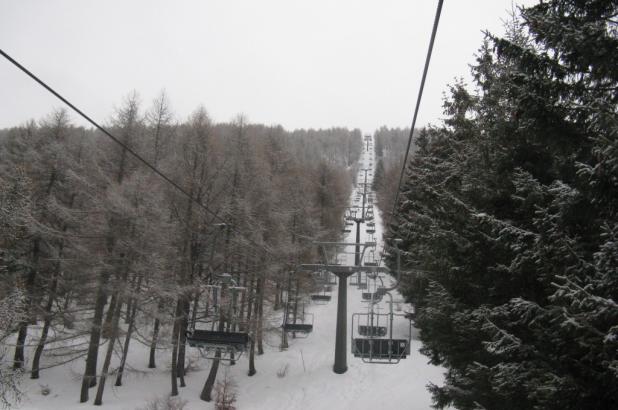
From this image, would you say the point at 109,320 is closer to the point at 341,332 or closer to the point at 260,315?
the point at 260,315

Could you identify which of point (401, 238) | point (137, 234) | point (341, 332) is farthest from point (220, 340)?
point (401, 238)

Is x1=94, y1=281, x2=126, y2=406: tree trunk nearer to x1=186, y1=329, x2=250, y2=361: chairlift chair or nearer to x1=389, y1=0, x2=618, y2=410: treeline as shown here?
x1=186, y1=329, x2=250, y2=361: chairlift chair

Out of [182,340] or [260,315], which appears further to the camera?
[260,315]

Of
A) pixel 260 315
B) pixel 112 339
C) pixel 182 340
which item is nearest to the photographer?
pixel 112 339

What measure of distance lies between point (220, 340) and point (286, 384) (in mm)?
8659

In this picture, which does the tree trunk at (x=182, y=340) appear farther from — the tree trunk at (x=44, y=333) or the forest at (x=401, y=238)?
the tree trunk at (x=44, y=333)

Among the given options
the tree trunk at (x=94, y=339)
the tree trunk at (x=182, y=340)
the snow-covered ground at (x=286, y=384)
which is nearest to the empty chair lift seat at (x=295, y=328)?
the snow-covered ground at (x=286, y=384)

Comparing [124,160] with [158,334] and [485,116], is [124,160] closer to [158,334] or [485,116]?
[158,334]

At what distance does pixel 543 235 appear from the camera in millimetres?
5105

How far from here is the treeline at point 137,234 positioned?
16.6m

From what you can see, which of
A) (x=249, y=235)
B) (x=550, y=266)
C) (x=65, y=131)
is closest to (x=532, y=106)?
(x=550, y=266)

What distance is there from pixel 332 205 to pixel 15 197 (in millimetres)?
22250

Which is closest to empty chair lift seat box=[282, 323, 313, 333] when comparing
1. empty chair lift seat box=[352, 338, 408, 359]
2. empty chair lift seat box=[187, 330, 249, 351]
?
empty chair lift seat box=[352, 338, 408, 359]

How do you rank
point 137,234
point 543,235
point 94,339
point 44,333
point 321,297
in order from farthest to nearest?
point 321,297 < point 44,333 < point 137,234 < point 94,339 < point 543,235
